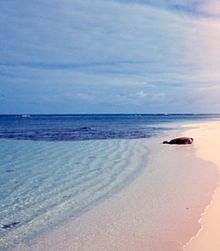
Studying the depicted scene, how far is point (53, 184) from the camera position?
13156mm

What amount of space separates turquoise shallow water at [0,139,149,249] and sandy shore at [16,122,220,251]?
51 cm

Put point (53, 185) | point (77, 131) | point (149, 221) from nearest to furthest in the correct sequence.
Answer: point (149, 221)
point (53, 185)
point (77, 131)

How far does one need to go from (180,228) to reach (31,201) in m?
4.33

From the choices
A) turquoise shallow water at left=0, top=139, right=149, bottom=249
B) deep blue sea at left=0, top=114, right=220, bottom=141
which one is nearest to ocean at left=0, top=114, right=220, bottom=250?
turquoise shallow water at left=0, top=139, right=149, bottom=249

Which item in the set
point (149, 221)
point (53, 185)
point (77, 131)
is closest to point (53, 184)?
point (53, 185)

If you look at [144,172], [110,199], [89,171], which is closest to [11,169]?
[89,171]

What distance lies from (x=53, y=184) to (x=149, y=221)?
17.1 feet

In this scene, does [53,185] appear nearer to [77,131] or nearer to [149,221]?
[149,221]

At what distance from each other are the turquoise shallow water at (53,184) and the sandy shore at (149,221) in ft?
1.67

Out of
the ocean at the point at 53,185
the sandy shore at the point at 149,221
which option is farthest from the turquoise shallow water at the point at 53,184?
the sandy shore at the point at 149,221

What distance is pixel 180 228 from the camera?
321 inches

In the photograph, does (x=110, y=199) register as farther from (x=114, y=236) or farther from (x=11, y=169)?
(x=11, y=169)

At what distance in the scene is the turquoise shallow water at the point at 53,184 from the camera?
9.06 metres

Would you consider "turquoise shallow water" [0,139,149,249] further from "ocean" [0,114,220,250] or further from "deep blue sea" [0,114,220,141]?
"deep blue sea" [0,114,220,141]
